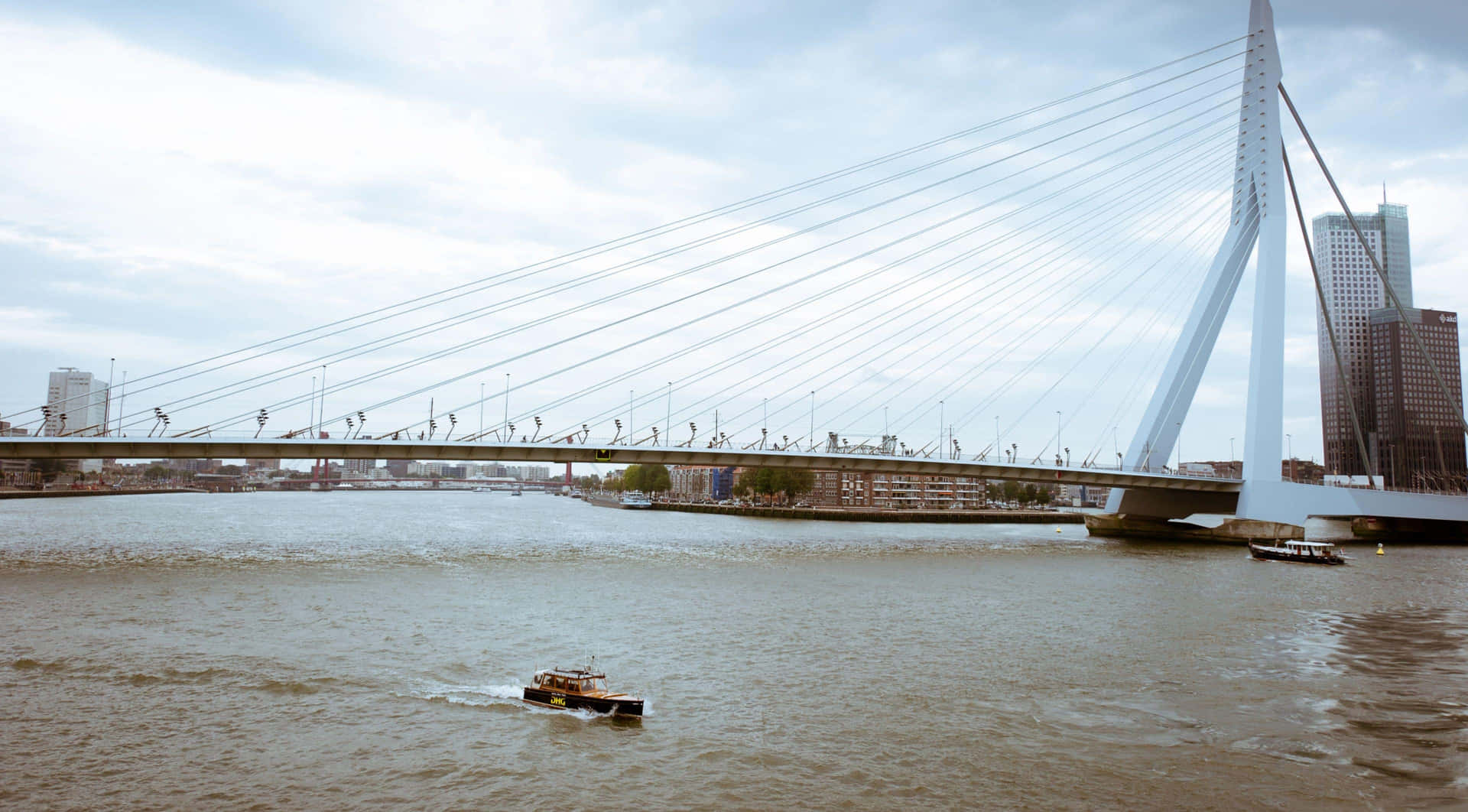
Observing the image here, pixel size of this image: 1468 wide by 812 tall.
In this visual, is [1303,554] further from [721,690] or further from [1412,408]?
[1412,408]

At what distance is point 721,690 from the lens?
48.5 feet

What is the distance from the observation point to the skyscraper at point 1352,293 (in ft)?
467

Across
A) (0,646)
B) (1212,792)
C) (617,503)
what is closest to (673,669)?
(1212,792)

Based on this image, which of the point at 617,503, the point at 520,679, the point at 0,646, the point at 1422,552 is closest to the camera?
the point at 520,679

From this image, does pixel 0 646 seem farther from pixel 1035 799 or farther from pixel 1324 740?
pixel 1324 740

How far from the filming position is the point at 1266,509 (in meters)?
47.2

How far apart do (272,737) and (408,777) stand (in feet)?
8.40

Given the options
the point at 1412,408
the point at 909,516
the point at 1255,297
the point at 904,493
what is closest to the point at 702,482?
the point at 904,493

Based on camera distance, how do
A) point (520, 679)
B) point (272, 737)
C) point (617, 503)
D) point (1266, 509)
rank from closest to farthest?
point (272, 737), point (520, 679), point (1266, 509), point (617, 503)

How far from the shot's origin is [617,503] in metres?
139

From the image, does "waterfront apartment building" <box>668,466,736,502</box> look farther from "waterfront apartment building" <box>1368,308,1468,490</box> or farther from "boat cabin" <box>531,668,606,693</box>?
"boat cabin" <box>531,668,606,693</box>

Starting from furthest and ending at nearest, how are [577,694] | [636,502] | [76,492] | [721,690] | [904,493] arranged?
[636,502], [76,492], [904,493], [721,690], [577,694]

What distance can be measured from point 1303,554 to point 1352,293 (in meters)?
133

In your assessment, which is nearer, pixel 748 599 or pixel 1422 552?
pixel 748 599
